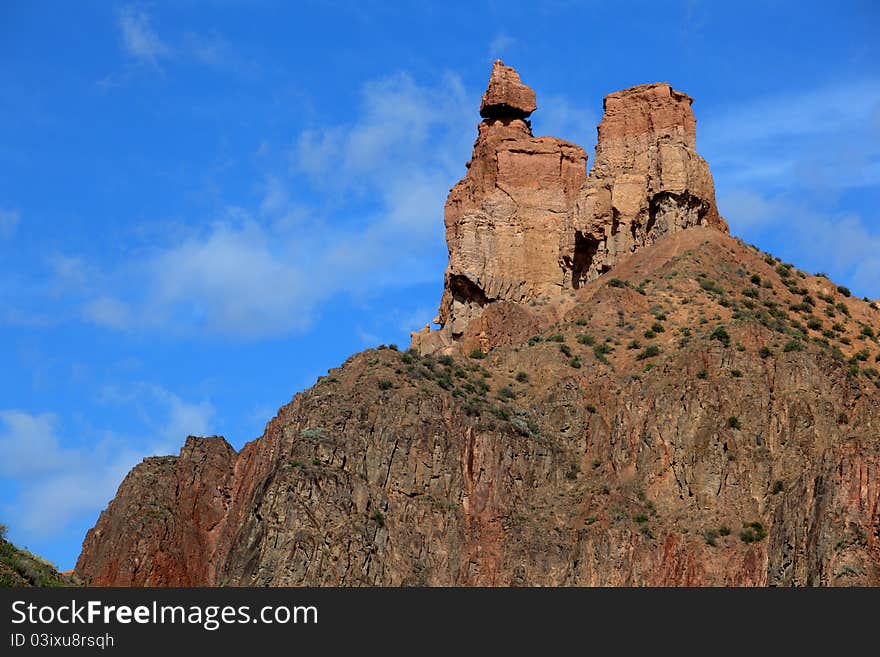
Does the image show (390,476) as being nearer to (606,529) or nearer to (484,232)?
(606,529)

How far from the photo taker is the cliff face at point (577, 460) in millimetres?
90688

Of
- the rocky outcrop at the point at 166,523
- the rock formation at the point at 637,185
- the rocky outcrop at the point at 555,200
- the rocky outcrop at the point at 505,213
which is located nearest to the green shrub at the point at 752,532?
the rocky outcrop at the point at 166,523

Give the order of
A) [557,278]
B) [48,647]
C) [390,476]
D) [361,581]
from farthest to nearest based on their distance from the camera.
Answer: [557,278] < [390,476] < [361,581] < [48,647]

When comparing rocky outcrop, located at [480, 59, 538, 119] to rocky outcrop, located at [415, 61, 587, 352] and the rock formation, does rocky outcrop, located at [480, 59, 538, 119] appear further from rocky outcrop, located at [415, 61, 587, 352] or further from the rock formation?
the rock formation

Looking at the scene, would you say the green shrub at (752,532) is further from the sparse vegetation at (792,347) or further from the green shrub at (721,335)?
the green shrub at (721,335)

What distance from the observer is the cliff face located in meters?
90.7

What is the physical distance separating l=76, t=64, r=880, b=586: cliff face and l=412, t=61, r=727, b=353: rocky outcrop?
3713 millimetres

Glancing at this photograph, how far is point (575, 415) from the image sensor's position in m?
102

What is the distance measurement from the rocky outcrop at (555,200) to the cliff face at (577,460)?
3.71 metres

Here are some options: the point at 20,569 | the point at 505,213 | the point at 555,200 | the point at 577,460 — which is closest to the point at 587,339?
the point at 577,460

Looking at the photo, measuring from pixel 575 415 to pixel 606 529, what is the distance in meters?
10.1

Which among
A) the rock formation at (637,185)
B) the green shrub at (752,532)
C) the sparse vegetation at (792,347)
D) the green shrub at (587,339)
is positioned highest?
the rock formation at (637,185)

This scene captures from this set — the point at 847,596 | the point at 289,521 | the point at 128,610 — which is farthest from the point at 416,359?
the point at 128,610

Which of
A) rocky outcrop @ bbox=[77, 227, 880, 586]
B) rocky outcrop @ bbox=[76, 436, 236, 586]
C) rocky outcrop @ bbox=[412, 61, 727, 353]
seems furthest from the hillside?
rocky outcrop @ bbox=[412, 61, 727, 353]
